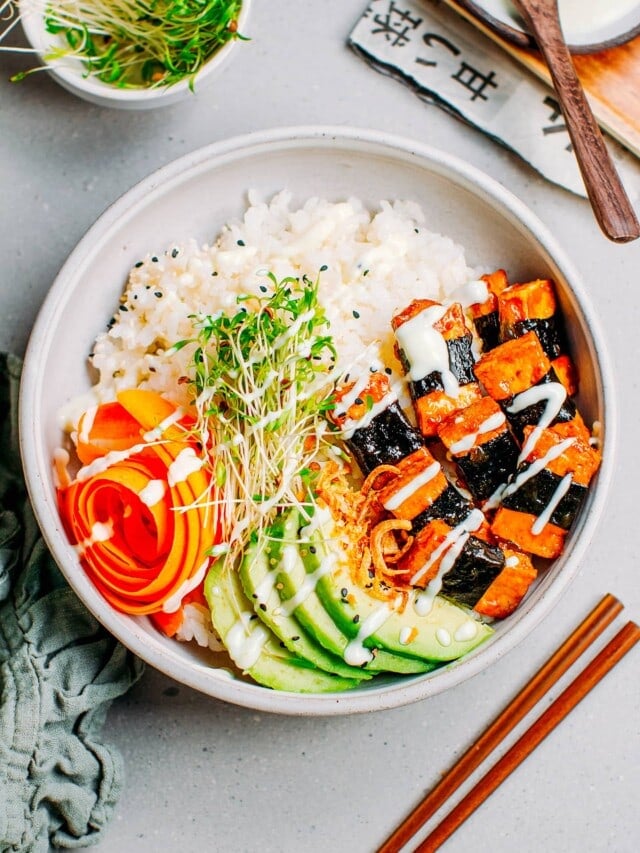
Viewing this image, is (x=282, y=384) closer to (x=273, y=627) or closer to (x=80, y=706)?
(x=273, y=627)

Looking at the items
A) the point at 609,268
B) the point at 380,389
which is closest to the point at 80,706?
the point at 380,389

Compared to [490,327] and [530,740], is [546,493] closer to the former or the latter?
[490,327]

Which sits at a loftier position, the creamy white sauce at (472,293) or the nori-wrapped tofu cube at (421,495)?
the creamy white sauce at (472,293)

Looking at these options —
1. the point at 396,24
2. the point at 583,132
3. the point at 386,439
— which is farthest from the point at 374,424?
the point at 396,24

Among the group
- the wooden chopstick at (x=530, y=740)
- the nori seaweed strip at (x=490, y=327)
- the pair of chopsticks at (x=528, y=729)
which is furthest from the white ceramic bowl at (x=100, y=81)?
the wooden chopstick at (x=530, y=740)

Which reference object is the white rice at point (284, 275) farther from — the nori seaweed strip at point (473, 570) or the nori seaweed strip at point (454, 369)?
the nori seaweed strip at point (473, 570)

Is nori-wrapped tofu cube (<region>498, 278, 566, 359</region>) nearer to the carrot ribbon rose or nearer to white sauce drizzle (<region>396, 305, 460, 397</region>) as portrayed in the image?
white sauce drizzle (<region>396, 305, 460, 397</region>)
